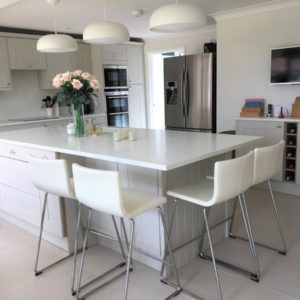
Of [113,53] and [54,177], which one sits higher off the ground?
[113,53]

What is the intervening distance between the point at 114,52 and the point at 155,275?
4669 millimetres

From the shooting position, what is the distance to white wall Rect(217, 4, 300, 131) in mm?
4133

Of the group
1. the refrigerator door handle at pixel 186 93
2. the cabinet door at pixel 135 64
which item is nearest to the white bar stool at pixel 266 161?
the refrigerator door handle at pixel 186 93

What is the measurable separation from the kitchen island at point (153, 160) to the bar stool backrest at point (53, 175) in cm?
21

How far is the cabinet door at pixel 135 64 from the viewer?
6.52 meters

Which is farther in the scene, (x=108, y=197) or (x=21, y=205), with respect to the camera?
(x=21, y=205)

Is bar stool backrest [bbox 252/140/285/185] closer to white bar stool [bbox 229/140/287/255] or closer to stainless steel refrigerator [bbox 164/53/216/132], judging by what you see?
white bar stool [bbox 229/140/287/255]

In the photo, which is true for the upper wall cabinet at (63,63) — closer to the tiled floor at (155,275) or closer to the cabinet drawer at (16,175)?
the cabinet drawer at (16,175)

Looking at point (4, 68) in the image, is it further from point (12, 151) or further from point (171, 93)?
point (171, 93)

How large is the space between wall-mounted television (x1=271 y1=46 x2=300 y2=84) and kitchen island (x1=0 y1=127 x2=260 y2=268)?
1802 millimetres

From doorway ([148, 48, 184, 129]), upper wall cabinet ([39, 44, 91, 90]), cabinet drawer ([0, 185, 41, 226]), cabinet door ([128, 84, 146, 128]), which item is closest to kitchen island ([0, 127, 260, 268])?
cabinet drawer ([0, 185, 41, 226])

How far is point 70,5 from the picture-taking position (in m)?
3.90

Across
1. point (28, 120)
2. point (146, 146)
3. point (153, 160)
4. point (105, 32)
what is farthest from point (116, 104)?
point (153, 160)

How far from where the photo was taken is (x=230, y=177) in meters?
1.91
